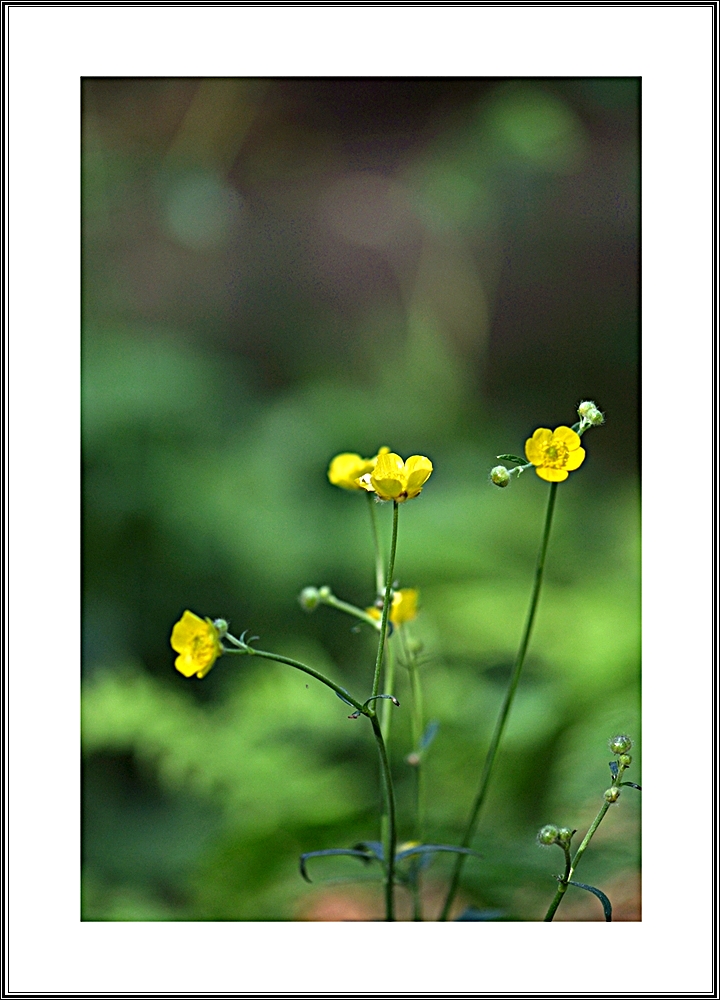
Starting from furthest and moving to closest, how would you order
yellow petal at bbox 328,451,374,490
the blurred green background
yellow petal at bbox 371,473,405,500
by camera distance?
the blurred green background, yellow petal at bbox 328,451,374,490, yellow petal at bbox 371,473,405,500

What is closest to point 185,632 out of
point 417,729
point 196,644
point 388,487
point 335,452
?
point 196,644

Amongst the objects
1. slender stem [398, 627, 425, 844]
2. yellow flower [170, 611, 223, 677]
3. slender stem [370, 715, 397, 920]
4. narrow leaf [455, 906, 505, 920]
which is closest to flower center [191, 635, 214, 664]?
yellow flower [170, 611, 223, 677]

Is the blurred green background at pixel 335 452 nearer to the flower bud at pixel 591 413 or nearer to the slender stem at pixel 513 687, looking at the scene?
the slender stem at pixel 513 687

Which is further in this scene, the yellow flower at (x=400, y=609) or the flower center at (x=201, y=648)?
the yellow flower at (x=400, y=609)

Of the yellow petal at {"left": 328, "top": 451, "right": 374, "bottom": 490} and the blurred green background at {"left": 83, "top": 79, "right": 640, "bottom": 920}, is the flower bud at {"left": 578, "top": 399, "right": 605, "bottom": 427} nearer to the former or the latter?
the yellow petal at {"left": 328, "top": 451, "right": 374, "bottom": 490}

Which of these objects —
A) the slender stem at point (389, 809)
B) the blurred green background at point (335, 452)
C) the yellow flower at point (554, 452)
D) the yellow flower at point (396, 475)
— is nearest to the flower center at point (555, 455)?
the yellow flower at point (554, 452)

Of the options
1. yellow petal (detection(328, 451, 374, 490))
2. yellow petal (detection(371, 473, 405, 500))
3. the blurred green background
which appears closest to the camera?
yellow petal (detection(371, 473, 405, 500))
